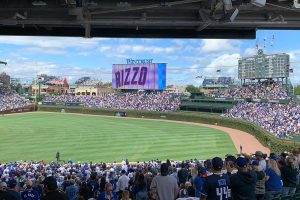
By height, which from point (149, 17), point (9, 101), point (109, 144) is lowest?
point (109, 144)

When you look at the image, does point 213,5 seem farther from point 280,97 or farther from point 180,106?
point 180,106

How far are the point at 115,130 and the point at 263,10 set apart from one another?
41.4 metres

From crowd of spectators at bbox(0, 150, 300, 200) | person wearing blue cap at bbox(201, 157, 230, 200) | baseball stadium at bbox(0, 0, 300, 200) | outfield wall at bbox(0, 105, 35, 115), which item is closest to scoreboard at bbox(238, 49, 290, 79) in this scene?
baseball stadium at bbox(0, 0, 300, 200)

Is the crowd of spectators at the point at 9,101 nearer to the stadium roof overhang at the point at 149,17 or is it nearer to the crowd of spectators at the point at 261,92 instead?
the crowd of spectators at the point at 261,92

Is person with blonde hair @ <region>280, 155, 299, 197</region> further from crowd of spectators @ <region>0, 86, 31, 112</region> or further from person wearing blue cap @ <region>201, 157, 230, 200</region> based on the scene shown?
crowd of spectators @ <region>0, 86, 31, 112</region>

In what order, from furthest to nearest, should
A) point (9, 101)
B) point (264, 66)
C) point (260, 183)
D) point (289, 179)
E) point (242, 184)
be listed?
point (9, 101), point (264, 66), point (289, 179), point (260, 183), point (242, 184)

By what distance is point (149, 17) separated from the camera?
946 cm

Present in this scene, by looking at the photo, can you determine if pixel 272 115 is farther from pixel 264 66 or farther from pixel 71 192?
pixel 71 192

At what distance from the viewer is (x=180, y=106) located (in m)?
73.9

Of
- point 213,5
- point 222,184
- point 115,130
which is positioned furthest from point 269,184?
point 115,130

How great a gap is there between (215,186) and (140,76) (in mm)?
81229

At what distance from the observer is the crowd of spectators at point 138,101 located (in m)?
77.1

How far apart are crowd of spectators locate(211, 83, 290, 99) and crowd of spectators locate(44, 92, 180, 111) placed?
11745 millimetres

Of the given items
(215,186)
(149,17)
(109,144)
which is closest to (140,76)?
(109,144)
